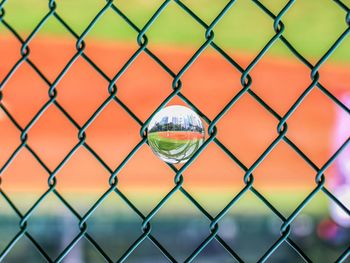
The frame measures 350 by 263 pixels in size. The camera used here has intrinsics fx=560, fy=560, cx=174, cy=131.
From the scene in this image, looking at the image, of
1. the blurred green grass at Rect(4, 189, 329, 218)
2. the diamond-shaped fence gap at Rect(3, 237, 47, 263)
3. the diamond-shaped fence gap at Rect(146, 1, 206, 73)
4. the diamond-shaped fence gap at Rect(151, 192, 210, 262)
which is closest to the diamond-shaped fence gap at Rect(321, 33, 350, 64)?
the diamond-shaped fence gap at Rect(146, 1, 206, 73)

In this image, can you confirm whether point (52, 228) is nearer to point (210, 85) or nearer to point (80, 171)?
point (80, 171)

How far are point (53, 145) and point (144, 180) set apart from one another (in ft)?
2.70

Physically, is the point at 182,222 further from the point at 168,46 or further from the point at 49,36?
the point at 49,36

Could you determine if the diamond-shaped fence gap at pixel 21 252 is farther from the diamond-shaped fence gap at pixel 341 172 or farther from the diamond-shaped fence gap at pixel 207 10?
the diamond-shaped fence gap at pixel 341 172

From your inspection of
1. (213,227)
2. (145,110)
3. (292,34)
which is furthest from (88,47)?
(213,227)

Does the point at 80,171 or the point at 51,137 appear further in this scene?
the point at 80,171

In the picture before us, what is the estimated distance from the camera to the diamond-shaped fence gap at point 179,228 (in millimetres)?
8039

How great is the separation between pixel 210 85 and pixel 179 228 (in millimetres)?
4566

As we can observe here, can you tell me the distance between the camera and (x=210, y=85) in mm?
4129

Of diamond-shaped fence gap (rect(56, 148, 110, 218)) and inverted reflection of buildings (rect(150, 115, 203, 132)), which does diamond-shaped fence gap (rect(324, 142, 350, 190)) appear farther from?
inverted reflection of buildings (rect(150, 115, 203, 132))

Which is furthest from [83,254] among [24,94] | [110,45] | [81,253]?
[24,94]

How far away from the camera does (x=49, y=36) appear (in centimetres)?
378

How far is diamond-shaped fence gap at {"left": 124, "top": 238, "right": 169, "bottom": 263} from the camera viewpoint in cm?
712

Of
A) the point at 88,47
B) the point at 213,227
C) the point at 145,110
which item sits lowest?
the point at 213,227
